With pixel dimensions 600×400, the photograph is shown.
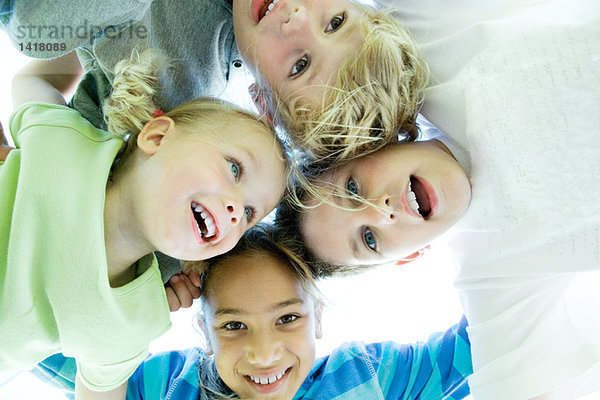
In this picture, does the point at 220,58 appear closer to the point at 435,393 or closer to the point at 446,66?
the point at 446,66

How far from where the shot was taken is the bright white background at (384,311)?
1.47m

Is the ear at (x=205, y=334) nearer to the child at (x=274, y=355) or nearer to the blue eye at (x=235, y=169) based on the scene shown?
the child at (x=274, y=355)

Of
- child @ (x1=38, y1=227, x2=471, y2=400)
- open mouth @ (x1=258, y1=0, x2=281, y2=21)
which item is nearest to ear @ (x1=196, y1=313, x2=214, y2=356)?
child @ (x1=38, y1=227, x2=471, y2=400)

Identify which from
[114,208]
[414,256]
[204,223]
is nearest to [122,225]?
[114,208]

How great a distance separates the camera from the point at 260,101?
126 centimetres

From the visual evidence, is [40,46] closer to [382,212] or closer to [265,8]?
[265,8]

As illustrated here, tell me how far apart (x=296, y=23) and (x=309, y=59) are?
0.07 metres

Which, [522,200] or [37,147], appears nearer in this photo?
[37,147]

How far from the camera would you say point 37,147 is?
102 centimetres

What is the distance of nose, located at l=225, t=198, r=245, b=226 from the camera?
3.27 ft

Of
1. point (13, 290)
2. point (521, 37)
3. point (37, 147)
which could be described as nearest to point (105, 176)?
point (37, 147)

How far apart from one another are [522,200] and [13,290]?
0.91 m

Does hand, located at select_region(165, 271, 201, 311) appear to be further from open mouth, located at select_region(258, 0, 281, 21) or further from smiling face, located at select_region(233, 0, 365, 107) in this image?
open mouth, located at select_region(258, 0, 281, 21)

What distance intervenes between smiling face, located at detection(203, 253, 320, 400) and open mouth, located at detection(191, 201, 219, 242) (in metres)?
0.20
